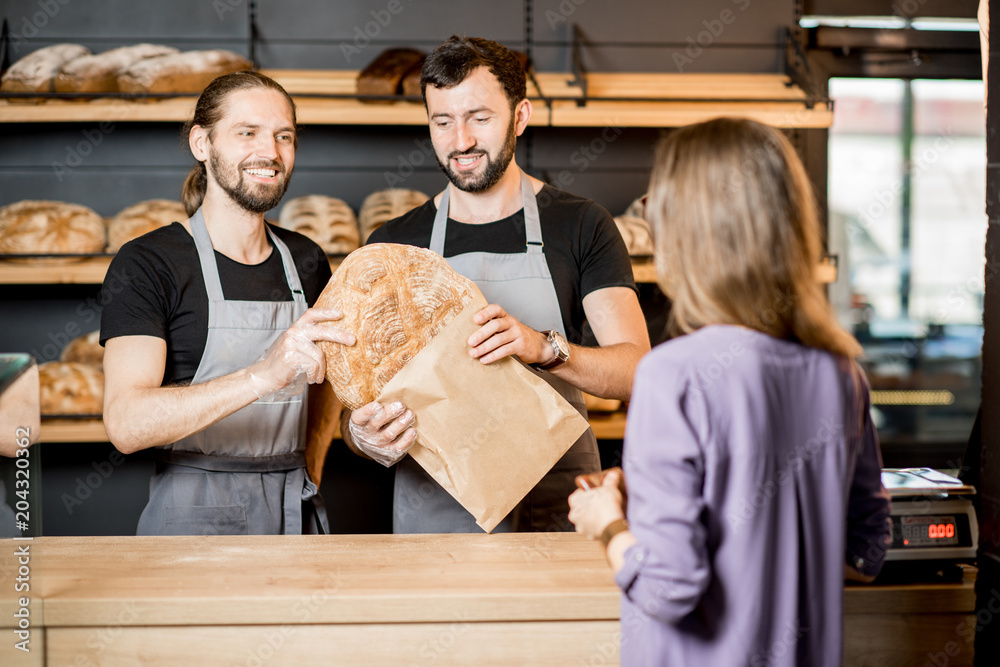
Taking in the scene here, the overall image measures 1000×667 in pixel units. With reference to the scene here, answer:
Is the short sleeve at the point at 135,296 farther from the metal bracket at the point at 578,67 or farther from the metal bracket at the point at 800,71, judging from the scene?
the metal bracket at the point at 800,71

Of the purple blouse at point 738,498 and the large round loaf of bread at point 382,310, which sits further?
the large round loaf of bread at point 382,310

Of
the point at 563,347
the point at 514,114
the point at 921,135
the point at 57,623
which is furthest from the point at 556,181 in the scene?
the point at 57,623

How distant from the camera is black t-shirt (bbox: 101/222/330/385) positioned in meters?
1.65

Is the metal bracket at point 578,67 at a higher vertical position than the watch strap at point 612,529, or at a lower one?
higher

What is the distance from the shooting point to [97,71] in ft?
8.44

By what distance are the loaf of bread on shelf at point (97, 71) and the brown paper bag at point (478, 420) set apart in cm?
181

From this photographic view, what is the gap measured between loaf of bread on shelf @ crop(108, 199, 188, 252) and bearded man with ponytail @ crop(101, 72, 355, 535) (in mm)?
895

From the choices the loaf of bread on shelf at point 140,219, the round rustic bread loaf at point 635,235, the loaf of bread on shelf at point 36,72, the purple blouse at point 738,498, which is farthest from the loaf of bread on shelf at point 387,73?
the purple blouse at point 738,498

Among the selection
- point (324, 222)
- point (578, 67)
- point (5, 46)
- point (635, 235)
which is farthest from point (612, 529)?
point (5, 46)

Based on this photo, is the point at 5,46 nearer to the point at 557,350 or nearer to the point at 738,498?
the point at 557,350

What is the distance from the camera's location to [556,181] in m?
2.98

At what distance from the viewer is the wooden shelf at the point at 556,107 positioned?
251 cm

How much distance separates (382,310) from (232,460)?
0.58 metres

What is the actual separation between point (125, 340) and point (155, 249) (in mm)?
218
